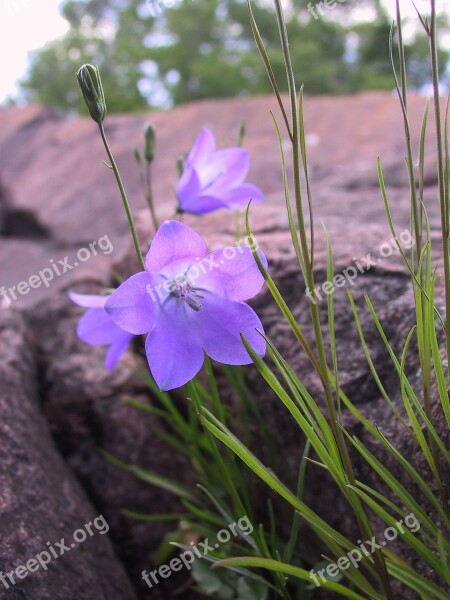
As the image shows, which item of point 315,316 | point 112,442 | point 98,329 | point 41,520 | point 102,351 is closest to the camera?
point 315,316

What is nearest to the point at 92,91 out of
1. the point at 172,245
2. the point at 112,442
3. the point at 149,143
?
the point at 172,245

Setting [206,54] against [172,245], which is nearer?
[172,245]

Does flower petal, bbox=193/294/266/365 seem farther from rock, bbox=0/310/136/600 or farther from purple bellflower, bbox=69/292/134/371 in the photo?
rock, bbox=0/310/136/600

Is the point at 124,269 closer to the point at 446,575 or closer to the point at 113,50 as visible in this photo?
the point at 446,575

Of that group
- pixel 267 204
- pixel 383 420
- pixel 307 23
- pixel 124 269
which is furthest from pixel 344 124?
pixel 307 23

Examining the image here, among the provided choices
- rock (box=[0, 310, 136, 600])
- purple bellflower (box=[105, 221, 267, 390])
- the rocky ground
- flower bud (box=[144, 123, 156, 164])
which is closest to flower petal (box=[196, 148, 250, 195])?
flower bud (box=[144, 123, 156, 164])

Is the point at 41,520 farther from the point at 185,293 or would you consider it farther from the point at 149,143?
the point at 149,143

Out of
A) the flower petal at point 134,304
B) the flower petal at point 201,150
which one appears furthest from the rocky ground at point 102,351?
the flower petal at point 134,304
